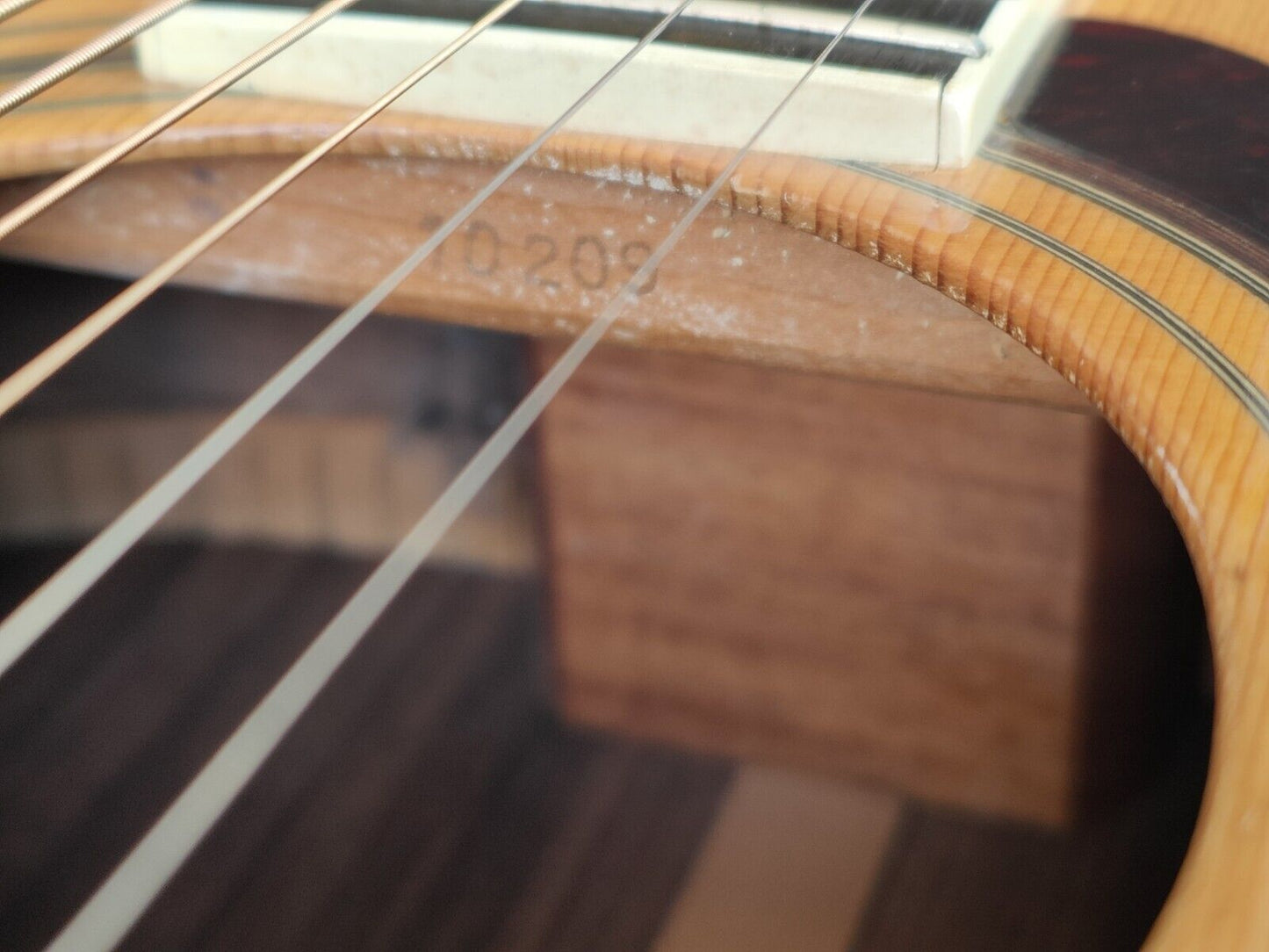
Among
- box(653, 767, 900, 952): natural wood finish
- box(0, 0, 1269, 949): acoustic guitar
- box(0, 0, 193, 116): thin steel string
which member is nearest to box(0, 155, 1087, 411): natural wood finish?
box(0, 0, 1269, 949): acoustic guitar

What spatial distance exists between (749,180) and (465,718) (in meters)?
0.71

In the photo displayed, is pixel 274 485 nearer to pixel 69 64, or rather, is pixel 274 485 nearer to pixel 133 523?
pixel 69 64

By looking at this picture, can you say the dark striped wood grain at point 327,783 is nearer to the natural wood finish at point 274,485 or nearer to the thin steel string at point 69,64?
the natural wood finish at point 274,485

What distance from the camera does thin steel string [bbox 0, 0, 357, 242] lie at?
34 centimetres

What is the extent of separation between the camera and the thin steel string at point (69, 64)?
37cm

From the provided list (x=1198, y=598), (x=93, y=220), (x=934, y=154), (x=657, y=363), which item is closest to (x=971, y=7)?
(x=934, y=154)

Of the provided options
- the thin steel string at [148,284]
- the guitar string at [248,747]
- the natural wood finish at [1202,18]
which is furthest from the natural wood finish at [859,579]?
the guitar string at [248,747]

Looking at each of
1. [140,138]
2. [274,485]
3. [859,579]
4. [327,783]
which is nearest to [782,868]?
[859,579]

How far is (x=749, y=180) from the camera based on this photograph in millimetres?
467

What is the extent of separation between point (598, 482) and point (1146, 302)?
708mm

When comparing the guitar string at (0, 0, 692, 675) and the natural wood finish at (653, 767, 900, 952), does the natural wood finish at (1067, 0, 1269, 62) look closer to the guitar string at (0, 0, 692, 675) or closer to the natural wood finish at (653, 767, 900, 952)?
the guitar string at (0, 0, 692, 675)

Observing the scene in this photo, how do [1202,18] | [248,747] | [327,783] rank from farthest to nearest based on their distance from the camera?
[327,783] < [1202,18] < [248,747]

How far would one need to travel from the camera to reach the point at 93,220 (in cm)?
58

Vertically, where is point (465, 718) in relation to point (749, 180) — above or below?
below
